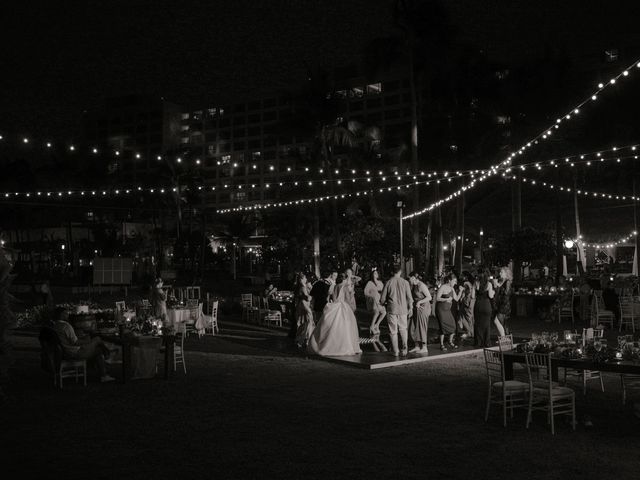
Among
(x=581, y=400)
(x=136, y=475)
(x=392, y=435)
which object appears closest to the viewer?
(x=136, y=475)

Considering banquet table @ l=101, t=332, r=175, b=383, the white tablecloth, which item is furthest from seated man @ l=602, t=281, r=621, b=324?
banquet table @ l=101, t=332, r=175, b=383

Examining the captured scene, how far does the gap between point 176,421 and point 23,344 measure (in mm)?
8992

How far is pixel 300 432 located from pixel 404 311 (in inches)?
209

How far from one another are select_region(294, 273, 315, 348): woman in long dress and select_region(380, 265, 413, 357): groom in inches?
95.8

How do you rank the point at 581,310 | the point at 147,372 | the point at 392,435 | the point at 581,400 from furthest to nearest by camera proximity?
the point at 581,310 < the point at 147,372 < the point at 581,400 < the point at 392,435

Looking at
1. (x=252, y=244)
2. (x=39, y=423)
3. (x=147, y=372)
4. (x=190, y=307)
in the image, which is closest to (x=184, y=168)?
(x=252, y=244)

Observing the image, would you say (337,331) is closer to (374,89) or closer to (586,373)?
(586,373)

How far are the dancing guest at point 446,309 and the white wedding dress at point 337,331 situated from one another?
1848 mm

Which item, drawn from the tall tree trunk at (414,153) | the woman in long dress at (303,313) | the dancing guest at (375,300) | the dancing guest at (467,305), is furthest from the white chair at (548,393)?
the tall tree trunk at (414,153)

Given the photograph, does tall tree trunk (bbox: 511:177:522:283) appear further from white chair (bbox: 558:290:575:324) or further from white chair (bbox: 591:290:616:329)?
white chair (bbox: 591:290:616:329)

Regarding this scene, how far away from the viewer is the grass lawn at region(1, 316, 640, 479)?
562 cm

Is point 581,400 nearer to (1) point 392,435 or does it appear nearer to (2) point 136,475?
(1) point 392,435

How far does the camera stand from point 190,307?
1678cm

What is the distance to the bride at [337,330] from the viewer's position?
12.2m
